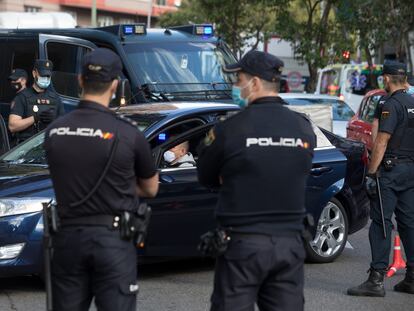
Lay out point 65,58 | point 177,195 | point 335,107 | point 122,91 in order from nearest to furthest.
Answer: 1. point 122,91
2. point 177,195
3. point 65,58
4. point 335,107

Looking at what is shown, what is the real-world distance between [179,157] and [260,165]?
3156 millimetres

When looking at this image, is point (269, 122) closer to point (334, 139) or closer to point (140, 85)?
point (334, 139)

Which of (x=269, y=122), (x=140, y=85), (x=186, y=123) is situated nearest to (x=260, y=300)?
(x=269, y=122)

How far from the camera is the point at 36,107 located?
965 centimetres

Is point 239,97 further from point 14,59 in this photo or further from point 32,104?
point 14,59

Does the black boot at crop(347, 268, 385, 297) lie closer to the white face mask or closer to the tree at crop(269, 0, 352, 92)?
the white face mask

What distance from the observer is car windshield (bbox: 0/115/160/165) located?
711cm

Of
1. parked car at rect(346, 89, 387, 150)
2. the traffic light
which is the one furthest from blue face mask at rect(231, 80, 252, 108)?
the traffic light

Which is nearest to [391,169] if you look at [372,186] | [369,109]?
[372,186]

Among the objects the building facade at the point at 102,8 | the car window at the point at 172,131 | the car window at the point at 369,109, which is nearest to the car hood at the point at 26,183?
the car window at the point at 172,131

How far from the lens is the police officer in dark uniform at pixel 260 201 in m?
3.90

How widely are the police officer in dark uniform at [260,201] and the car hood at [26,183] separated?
2.66m

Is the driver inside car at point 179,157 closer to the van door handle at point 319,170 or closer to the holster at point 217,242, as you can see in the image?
the van door handle at point 319,170

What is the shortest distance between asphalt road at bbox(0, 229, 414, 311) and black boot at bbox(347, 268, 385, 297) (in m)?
0.05
